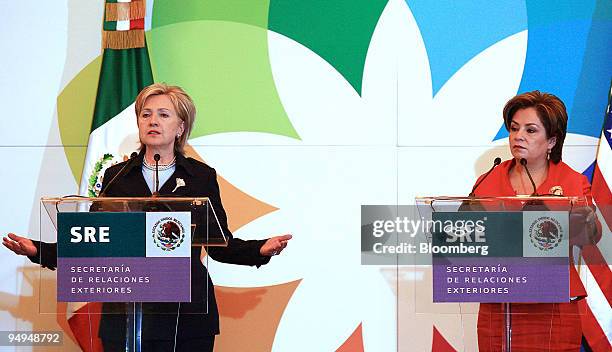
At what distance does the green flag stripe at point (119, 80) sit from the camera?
498 centimetres

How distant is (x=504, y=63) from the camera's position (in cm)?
508

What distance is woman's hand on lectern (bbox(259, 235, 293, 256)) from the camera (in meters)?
3.64

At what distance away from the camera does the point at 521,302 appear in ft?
10.6

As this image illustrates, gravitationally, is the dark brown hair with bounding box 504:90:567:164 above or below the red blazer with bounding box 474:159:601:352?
above

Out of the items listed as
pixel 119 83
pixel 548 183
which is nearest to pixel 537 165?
pixel 548 183

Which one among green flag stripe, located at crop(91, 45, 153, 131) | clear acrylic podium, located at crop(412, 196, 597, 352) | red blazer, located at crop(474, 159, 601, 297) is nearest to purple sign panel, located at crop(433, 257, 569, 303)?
clear acrylic podium, located at crop(412, 196, 597, 352)

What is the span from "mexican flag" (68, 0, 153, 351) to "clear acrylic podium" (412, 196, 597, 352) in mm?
2064

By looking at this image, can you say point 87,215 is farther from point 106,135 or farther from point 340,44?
point 340,44

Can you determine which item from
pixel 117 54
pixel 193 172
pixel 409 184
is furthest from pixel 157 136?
pixel 409 184

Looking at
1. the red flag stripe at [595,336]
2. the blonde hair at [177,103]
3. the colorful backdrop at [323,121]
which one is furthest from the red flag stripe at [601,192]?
the blonde hair at [177,103]

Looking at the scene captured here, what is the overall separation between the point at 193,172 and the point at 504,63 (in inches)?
79.2

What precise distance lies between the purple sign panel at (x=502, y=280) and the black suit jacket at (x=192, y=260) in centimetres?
83

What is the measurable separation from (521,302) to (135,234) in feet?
4.40

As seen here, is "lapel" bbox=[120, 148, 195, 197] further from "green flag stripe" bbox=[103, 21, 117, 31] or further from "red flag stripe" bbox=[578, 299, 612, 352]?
"red flag stripe" bbox=[578, 299, 612, 352]
